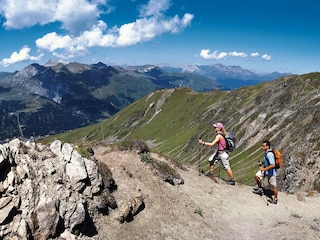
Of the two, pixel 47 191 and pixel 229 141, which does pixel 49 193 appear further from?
pixel 229 141

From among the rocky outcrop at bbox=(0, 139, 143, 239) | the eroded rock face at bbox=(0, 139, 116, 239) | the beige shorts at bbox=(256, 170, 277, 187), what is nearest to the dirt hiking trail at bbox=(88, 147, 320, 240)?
the rocky outcrop at bbox=(0, 139, 143, 239)

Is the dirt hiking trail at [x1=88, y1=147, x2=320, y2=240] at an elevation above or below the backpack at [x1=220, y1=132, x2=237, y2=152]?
below

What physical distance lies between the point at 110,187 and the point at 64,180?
3.88m

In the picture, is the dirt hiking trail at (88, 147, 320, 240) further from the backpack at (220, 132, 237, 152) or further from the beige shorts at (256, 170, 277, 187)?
the backpack at (220, 132, 237, 152)

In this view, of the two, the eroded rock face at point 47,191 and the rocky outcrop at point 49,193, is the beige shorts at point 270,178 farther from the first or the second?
the eroded rock face at point 47,191

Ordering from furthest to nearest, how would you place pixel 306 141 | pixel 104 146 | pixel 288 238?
1. pixel 306 141
2. pixel 104 146
3. pixel 288 238

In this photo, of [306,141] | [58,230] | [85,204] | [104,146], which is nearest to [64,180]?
[85,204]

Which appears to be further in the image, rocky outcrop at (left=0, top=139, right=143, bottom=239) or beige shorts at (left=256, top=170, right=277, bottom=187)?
beige shorts at (left=256, top=170, right=277, bottom=187)

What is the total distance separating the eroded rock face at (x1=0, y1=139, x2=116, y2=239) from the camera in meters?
16.4

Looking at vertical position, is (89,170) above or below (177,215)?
above

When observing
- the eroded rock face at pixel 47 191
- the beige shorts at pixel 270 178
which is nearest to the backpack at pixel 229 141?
the beige shorts at pixel 270 178

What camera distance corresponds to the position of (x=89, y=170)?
21.2 meters

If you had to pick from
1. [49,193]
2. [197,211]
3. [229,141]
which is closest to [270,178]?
[229,141]

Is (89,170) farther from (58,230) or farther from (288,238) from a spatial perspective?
(288,238)
